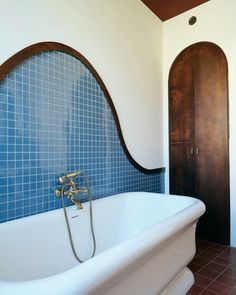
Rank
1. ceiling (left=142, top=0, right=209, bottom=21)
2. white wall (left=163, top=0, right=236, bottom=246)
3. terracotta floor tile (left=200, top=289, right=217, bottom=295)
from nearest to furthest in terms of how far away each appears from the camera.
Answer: terracotta floor tile (left=200, top=289, right=217, bottom=295)
white wall (left=163, top=0, right=236, bottom=246)
ceiling (left=142, top=0, right=209, bottom=21)

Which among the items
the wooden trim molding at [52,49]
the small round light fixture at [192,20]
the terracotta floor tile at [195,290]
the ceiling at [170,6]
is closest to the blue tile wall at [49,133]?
the wooden trim molding at [52,49]

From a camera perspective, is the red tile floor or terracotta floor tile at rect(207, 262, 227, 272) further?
terracotta floor tile at rect(207, 262, 227, 272)

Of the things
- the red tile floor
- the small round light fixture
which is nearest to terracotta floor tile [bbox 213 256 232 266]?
the red tile floor

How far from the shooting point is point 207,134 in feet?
8.38

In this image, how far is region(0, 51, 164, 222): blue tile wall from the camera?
1.42 meters

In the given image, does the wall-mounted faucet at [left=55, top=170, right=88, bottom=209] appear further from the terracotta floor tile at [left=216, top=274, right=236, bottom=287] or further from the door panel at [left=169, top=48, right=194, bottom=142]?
the door panel at [left=169, top=48, right=194, bottom=142]

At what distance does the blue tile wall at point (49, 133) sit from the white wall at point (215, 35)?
1194 mm

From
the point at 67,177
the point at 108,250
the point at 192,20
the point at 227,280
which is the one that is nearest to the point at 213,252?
the point at 227,280

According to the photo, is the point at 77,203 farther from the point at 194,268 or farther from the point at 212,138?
the point at 212,138

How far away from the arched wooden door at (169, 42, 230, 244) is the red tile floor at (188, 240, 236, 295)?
19cm

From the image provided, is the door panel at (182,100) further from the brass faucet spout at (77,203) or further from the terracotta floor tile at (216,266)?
the brass faucet spout at (77,203)

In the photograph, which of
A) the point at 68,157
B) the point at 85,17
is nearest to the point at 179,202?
the point at 68,157

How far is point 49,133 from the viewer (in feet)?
5.37

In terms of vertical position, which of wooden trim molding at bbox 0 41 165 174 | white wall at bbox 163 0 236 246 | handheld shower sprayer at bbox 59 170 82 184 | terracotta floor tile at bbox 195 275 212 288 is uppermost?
white wall at bbox 163 0 236 246
